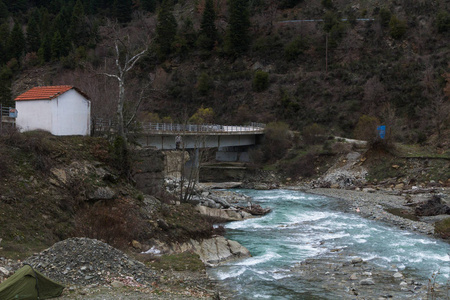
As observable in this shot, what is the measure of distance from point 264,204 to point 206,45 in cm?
5919

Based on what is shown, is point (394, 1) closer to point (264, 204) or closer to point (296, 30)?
point (296, 30)

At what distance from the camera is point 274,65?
82625 millimetres

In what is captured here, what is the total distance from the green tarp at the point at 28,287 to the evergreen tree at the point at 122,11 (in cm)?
10619

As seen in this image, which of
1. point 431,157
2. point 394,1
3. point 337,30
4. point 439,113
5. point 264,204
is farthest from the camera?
point 394,1

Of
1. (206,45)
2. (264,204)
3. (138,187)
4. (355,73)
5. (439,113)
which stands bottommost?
(264,204)

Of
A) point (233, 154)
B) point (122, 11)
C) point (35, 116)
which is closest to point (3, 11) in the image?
point (122, 11)

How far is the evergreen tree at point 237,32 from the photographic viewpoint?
8600 cm

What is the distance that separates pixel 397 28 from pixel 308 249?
217 ft

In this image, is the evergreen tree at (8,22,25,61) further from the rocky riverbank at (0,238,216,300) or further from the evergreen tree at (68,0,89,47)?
the rocky riverbank at (0,238,216,300)

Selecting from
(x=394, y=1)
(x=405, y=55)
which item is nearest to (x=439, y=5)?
(x=394, y=1)

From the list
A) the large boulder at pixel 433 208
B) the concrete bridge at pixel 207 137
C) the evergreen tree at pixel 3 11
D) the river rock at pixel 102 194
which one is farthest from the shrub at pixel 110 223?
the evergreen tree at pixel 3 11

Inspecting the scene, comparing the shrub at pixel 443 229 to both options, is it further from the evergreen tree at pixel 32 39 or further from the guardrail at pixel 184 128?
the evergreen tree at pixel 32 39

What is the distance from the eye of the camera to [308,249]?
69.8 ft

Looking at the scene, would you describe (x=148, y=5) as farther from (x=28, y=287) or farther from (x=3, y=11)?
(x=28, y=287)
